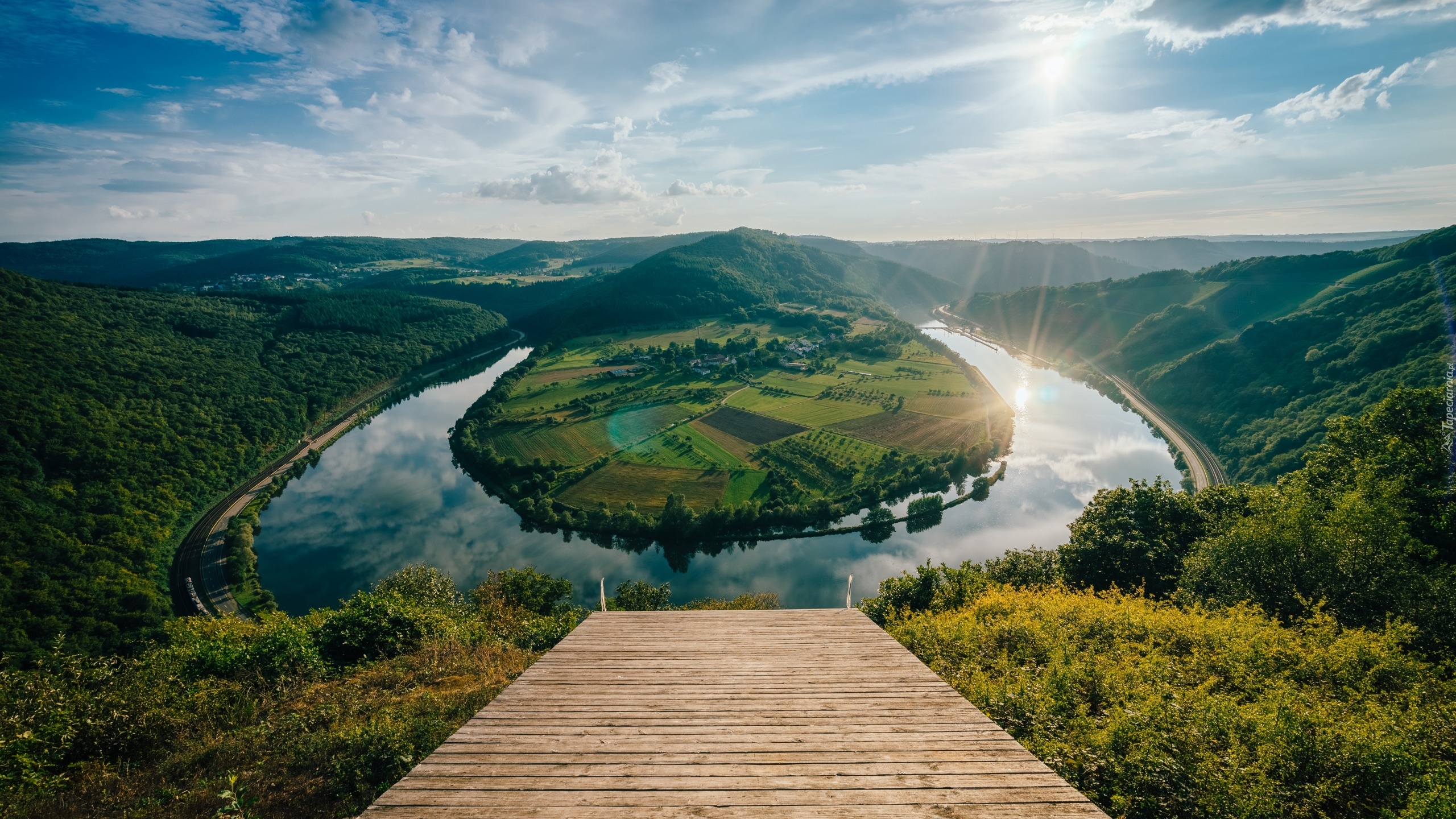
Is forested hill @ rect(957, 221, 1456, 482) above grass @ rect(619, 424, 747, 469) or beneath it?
above

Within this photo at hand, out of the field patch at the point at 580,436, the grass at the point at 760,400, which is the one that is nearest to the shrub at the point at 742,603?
the field patch at the point at 580,436

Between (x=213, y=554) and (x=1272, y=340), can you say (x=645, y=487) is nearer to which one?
(x=213, y=554)

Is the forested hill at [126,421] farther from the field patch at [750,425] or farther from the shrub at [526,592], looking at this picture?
the field patch at [750,425]

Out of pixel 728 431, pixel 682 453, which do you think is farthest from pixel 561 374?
pixel 682 453

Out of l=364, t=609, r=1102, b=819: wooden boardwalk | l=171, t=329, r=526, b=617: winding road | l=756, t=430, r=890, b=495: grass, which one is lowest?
l=171, t=329, r=526, b=617: winding road

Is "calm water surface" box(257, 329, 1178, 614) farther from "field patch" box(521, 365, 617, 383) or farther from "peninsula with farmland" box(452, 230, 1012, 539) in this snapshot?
"field patch" box(521, 365, 617, 383)

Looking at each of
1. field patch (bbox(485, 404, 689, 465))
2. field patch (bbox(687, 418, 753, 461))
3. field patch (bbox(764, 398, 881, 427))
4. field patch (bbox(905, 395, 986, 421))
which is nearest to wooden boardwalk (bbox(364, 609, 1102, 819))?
field patch (bbox(687, 418, 753, 461))

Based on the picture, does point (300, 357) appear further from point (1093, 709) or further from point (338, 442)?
point (1093, 709)

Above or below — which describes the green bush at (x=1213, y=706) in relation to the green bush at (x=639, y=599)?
above
